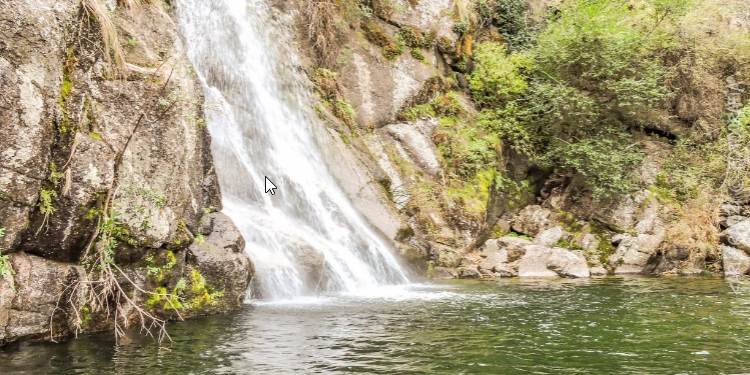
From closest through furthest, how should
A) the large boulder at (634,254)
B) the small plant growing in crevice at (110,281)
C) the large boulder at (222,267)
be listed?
1. the small plant growing in crevice at (110,281)
2. the large boulder at (222,267)
3. the large boulder at (634,254)

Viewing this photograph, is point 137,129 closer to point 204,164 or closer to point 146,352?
point 204,164

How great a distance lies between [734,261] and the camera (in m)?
17.5

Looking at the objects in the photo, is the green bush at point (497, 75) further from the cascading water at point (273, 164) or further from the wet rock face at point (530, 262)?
the cascading water at point (273, 164)

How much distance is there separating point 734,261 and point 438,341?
44.4 feet

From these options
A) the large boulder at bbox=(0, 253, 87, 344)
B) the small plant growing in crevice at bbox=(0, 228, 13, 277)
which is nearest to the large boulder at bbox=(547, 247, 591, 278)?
the large boulder at bbox=(0, 253, 87, 344)

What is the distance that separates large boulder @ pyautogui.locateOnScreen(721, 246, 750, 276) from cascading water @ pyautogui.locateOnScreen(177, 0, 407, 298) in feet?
31.4

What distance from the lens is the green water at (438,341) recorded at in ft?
21.6

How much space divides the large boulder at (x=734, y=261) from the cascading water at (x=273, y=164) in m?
9.58

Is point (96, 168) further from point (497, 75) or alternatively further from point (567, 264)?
point (497, 75)

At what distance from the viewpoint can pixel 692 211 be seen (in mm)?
19500

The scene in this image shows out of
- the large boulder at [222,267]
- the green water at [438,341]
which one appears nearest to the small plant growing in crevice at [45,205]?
the green water at [438,341]

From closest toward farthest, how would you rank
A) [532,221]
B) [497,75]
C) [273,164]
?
[273,164], [532,221], [497,75]

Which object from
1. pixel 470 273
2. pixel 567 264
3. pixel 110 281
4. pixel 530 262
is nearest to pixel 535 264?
pixel 530 262

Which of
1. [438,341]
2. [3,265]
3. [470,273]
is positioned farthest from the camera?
[470,273]
